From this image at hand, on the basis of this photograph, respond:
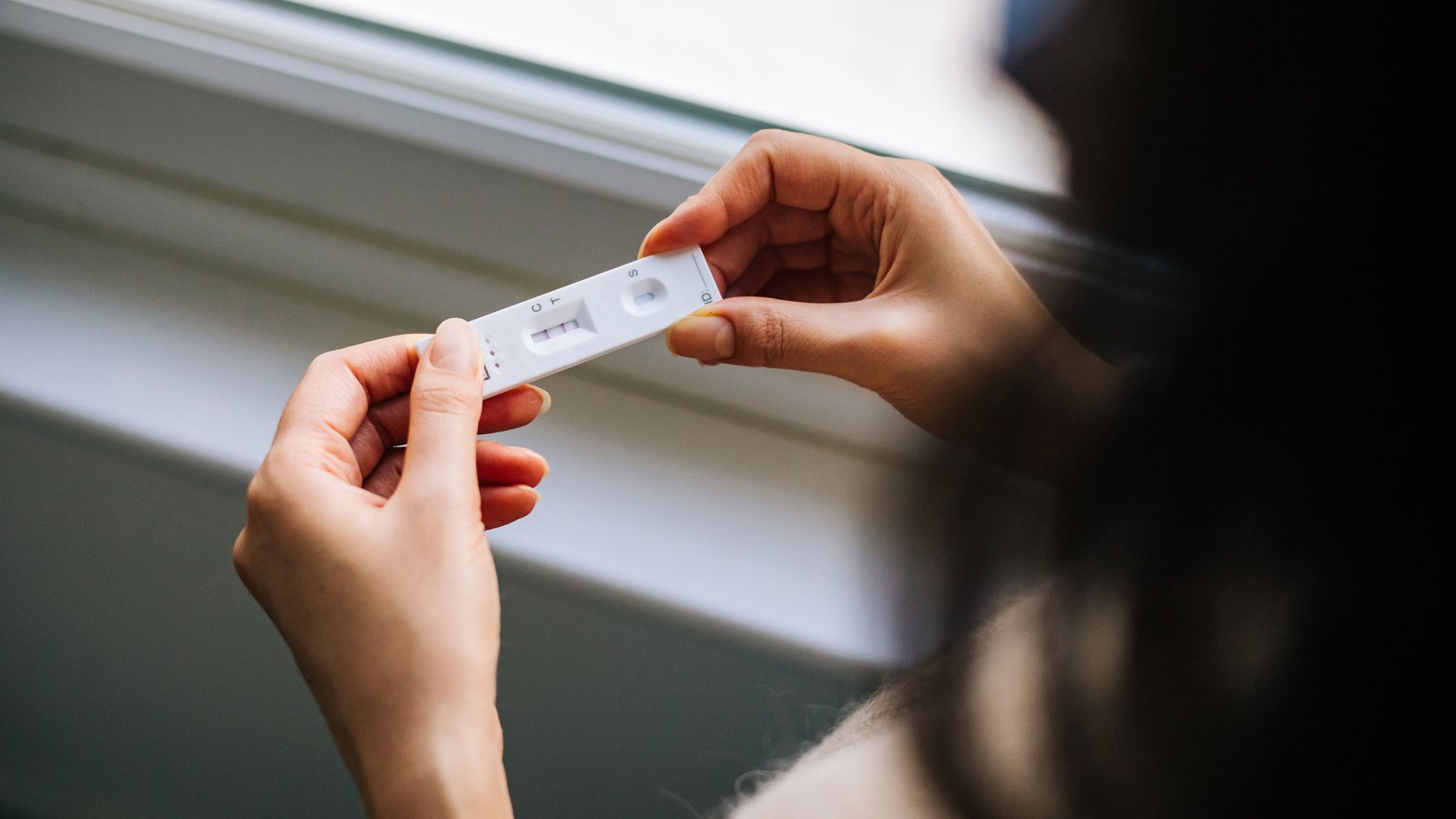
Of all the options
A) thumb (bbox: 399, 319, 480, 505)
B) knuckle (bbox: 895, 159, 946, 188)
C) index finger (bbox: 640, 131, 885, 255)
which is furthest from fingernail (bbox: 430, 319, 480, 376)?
knuckle (bbox: 895, 159, 946, 188)

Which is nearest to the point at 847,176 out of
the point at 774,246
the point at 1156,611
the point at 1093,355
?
the point at 774,246

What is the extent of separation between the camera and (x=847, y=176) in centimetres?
50

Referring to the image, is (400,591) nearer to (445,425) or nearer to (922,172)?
(445,425)

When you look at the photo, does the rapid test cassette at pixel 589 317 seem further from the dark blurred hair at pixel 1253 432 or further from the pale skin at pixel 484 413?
the dark blurred hair at pixel 1253 432

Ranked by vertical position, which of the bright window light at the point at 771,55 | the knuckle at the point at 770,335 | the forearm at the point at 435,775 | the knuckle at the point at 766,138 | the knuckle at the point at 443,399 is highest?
the bright window light at the point at 771,55

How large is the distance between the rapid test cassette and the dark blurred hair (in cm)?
24

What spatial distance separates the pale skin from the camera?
1.13 ft

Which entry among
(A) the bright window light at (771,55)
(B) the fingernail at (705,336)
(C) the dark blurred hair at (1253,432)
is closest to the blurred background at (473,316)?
(A) the bright window light at (771,55)

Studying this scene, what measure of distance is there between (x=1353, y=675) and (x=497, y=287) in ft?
1.65

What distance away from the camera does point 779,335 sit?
452 mm

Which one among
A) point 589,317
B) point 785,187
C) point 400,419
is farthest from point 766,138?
point 400,419

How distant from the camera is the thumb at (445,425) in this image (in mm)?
371

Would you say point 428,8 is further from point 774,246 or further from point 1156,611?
point 1156,611

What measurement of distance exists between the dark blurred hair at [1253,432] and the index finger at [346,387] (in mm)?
320
